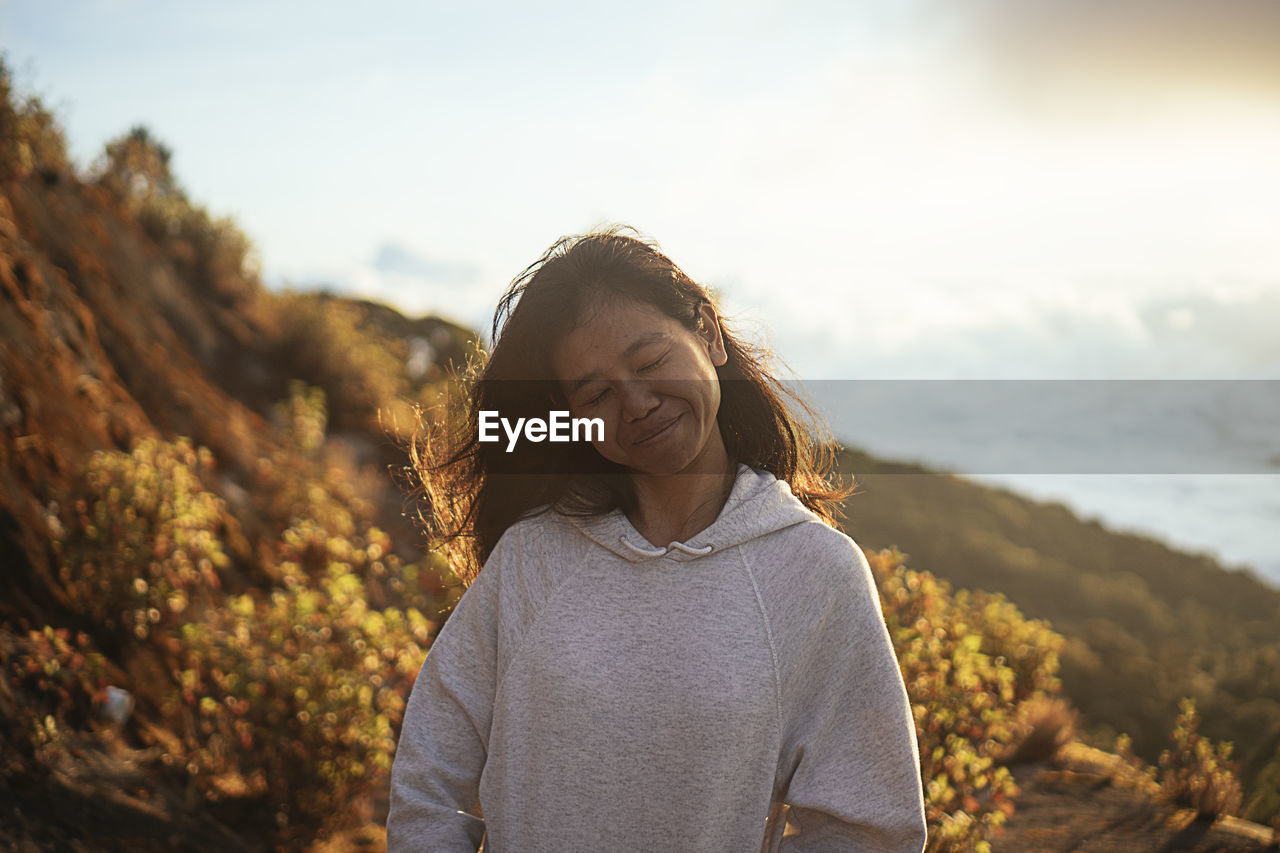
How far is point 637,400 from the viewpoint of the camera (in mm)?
1371

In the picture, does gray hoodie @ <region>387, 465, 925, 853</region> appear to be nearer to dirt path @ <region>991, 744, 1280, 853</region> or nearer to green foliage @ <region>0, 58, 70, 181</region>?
dirt path @ <region>991, 744, 1280, 853</region>

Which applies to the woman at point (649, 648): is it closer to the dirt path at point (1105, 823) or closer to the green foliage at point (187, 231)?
the dirt path at point (1105, 823)

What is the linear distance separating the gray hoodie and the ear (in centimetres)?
24

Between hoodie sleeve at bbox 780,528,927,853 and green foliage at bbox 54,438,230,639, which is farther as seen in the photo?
green foliage at bbox 54,438,230,639

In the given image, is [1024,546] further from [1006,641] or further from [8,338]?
[8,338]

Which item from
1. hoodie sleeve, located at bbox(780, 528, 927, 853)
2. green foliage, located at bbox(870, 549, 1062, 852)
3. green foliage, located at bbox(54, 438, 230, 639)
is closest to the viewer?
hoodie sleeve, located at bbox(780, 528, 927, 853)

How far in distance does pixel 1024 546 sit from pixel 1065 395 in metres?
3.60

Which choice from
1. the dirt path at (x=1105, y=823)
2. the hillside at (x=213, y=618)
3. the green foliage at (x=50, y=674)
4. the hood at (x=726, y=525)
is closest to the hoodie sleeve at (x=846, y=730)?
the hood at (x=726, y=525)

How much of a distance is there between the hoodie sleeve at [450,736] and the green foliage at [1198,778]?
3057 mm

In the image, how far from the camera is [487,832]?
58.6 inches

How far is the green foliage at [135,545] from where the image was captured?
353 centimetres

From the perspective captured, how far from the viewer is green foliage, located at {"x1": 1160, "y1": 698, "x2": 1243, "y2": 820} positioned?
3.41 meters

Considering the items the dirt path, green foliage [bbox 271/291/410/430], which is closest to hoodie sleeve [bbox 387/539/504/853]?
the dirt path

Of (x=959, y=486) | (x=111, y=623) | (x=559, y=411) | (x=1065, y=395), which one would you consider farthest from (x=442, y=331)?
(x=559, y=411)
